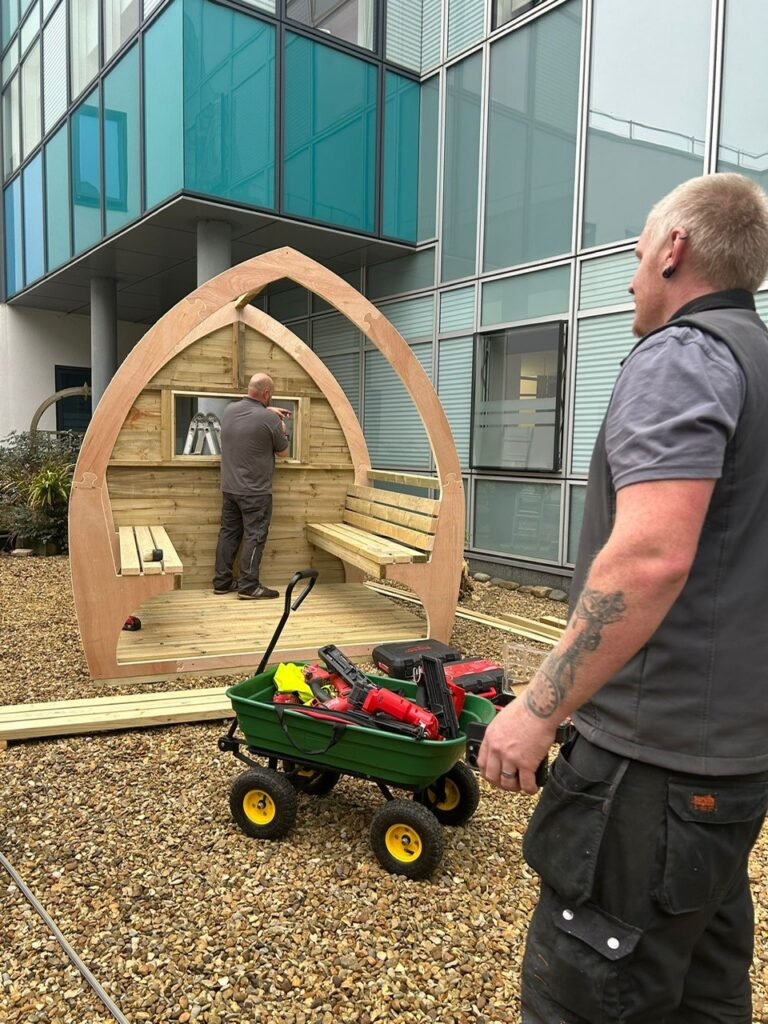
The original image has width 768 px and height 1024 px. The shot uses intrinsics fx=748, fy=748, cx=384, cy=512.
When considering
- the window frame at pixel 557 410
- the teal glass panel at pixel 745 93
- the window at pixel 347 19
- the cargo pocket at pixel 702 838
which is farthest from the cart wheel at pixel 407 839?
the window at pixel 347 19

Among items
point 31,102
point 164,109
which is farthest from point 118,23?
point 31,102

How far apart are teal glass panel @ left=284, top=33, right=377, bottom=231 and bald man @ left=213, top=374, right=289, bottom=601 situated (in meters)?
4.24

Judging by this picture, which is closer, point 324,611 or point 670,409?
point 670,409

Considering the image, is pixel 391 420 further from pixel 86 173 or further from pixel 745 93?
pixel 86 173

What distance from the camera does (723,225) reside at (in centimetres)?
143

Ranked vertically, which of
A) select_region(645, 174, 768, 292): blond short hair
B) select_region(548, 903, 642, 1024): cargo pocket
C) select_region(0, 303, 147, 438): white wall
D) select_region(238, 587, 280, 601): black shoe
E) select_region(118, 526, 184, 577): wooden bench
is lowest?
select_region(238, 587, 280, 601): black shoe

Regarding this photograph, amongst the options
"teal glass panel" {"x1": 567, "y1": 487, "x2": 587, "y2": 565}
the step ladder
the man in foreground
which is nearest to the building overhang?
the step ladder

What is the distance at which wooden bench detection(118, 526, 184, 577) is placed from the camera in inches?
197

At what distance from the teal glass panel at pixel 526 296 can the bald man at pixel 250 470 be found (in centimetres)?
Result: 372

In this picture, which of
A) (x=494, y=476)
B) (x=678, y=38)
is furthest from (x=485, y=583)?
(x=678, y=38)

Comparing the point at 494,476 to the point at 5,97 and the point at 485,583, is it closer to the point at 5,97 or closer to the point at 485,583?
the point at 485,583

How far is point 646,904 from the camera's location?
137cm

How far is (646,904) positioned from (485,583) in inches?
321

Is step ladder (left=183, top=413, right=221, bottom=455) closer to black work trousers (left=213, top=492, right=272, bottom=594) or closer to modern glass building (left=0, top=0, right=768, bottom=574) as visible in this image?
black work trousers (left=213, top=492, right=272, bottom=594)
